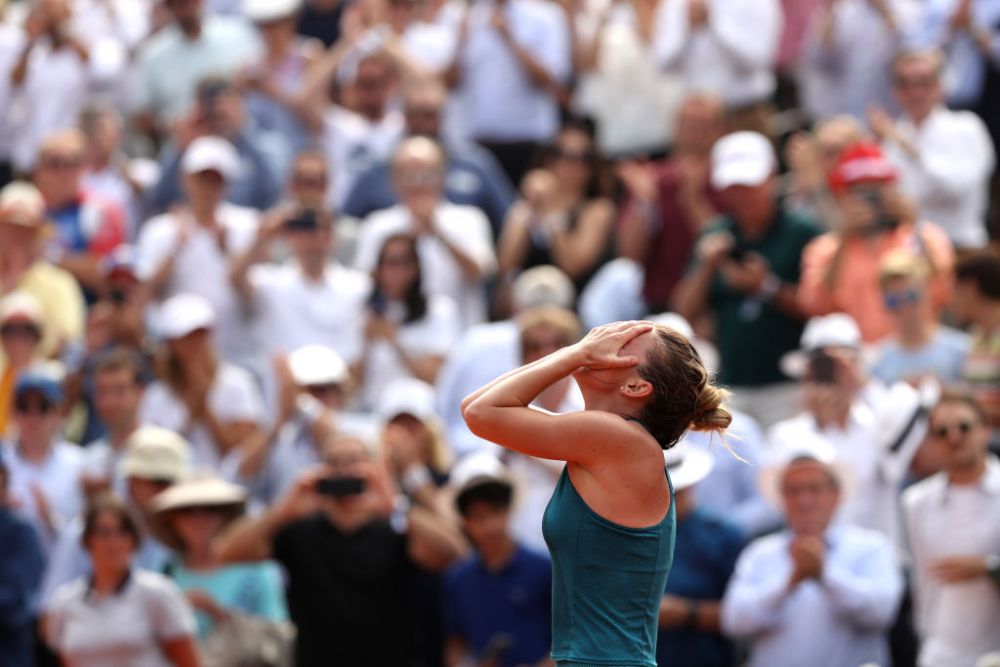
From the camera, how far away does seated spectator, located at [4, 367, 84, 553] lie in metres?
9.03

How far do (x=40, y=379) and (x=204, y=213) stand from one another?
78.9 inches

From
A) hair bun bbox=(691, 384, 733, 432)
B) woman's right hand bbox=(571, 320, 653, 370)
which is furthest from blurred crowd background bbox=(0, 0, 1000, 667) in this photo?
woman's right hand bbox=(571, 320, 653, 370)

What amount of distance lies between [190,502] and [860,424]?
9.83ft

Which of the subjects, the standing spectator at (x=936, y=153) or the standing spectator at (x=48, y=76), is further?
the standing spectator at (x=48, y=76)

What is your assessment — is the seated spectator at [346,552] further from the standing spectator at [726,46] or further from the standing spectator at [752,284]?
the standing spectator at [726,46]

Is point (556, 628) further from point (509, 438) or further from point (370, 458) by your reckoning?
point (370, 458)

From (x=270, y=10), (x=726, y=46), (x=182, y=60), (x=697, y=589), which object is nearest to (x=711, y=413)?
(x=697, y=589)

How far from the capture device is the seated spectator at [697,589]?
774 cm

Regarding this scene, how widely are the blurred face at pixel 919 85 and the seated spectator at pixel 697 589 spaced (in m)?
4.15

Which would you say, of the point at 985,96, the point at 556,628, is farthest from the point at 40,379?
the point at 985,96

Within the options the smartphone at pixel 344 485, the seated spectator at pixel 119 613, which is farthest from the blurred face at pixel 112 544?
the smartphone at pixel 344 485

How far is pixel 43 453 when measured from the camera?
9125 mm

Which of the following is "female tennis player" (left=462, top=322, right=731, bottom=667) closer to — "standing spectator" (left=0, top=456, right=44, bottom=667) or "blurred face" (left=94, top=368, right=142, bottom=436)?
"standing spectator" (left=0, top=456, right=44, bottom=667)

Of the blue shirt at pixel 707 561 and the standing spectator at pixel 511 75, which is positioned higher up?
the standing spectator at pixel 511 75
